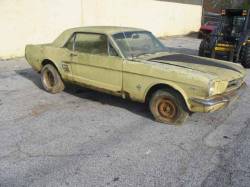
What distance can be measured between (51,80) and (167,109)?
9.93 feet

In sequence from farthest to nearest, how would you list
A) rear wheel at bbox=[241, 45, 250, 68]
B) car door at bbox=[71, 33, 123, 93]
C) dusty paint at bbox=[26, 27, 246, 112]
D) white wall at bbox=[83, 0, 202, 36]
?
white wall at bbox=[83, 0, 202, 36], rear wheel at bbox=[241, 45, 250, 68], car door at bbox=[71, 33, 123, 93], dusty paint at bbox=[26, 27, 246, 112]

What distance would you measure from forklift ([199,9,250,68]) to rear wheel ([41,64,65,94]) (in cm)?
582

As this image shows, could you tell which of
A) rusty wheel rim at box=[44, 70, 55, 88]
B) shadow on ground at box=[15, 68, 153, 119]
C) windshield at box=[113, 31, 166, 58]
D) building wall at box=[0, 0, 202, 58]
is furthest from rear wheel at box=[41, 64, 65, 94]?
building wall at box=[0, 0, 202, 58]

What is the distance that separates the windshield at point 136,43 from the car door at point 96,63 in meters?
0.20

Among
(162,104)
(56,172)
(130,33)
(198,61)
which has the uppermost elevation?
(130,33)

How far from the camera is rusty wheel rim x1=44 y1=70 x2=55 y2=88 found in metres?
6.67

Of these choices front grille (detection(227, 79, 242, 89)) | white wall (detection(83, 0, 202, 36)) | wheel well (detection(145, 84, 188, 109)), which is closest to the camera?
wheel well (detection(145, 84, 188, 109))

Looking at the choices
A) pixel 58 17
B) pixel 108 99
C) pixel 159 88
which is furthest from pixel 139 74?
pixel 58 17

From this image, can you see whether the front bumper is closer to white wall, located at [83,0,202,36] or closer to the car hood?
the car hood

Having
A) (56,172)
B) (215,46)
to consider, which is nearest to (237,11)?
(215,46)

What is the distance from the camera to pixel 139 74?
16.2ft

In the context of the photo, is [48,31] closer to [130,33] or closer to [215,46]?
[215,46]

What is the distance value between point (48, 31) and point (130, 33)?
7.54 m

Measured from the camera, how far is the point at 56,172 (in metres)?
3.53
